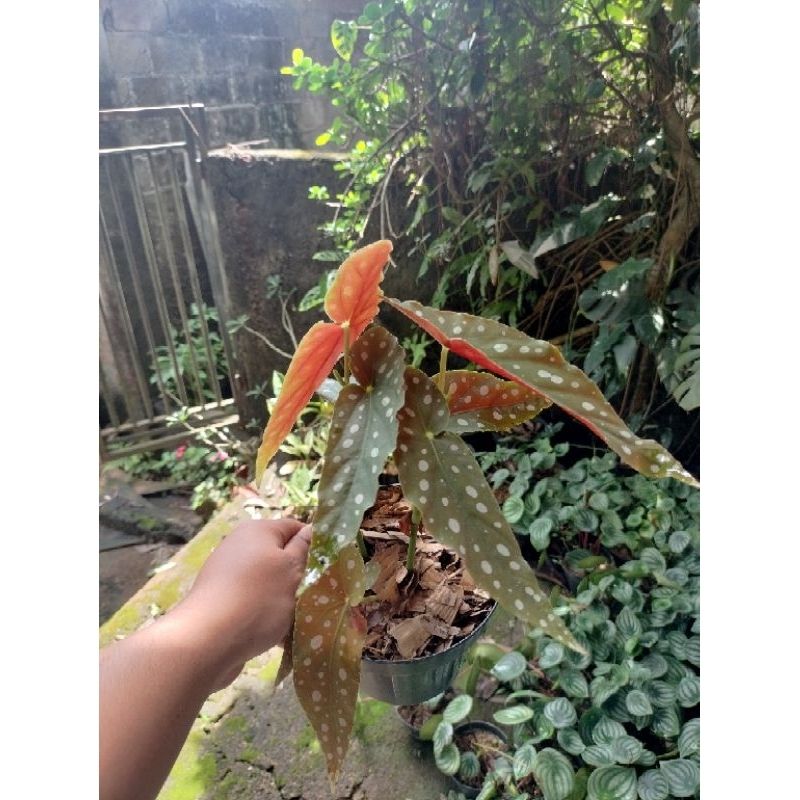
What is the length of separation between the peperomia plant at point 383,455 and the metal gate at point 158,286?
146cm

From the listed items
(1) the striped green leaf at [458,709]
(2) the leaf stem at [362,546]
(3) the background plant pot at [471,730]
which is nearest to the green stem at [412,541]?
(2) the leaf stem at [362,546]

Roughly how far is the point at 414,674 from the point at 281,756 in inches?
19.2

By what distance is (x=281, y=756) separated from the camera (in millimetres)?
979

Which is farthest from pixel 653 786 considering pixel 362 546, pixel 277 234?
pixel 277 234

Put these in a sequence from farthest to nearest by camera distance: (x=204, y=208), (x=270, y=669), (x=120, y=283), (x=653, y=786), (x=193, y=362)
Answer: (x=193, y=362)
(x=120, y=283)
(x=204, y=208)
(x=270, y=669)
(x=653, y=786)

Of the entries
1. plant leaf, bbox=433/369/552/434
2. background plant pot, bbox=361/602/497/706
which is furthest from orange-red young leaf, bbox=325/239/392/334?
background plant pot, bbox=361/602/497/706

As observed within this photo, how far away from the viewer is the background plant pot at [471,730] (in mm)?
865

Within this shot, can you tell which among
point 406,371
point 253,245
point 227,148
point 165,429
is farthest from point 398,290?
point 406,371

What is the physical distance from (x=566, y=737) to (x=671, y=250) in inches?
39.5

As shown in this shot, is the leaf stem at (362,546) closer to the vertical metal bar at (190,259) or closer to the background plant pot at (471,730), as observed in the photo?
the background plant pot at (471,730)

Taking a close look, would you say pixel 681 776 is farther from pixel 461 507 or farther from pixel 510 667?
pixel 461 507

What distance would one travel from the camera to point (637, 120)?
1308mm

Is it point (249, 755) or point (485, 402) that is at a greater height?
point (485, 402)

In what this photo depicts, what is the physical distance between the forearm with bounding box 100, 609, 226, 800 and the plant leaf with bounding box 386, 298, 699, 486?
37 cm
